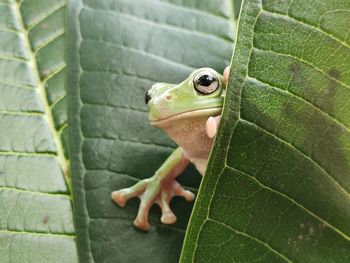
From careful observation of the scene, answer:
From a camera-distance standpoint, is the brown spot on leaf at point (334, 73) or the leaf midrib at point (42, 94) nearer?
the brown spot on leaf at point (334, 73)

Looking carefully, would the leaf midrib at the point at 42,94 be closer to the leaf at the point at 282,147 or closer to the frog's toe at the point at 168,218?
the frog's toe at the point at 168,218

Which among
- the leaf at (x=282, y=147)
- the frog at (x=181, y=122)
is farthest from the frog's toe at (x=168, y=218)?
the leaf at (x=282, y=147)

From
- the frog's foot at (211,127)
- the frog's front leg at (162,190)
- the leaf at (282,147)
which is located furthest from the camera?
the frog's front leg at (162,190)

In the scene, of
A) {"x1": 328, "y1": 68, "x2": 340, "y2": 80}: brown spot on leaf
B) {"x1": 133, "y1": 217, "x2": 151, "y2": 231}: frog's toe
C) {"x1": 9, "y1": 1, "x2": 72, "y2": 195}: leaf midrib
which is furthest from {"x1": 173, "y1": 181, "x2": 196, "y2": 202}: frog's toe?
{"x1": 328, "y1": 68, "x2": 340, "y2": 80}: brown spot on leaf

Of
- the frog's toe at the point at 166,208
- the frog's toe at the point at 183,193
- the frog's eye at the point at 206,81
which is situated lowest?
the frog's toe at the point at 166,208

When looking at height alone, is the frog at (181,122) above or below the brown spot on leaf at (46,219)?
above

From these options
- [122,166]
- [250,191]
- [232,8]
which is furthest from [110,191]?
[232,8]

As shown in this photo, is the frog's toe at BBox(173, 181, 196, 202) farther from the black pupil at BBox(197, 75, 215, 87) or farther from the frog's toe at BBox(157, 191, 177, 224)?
the black pupil at BBox(197, 75, 215, 87)

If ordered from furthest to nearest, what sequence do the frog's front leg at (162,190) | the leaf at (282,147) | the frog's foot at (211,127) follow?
the frog's front leg at (162,190), the frog's foot at (211,127), the leaf at (282,147)

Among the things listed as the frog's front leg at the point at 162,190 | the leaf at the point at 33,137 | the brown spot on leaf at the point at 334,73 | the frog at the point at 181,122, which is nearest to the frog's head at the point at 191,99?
the frog at the point at 181,122
